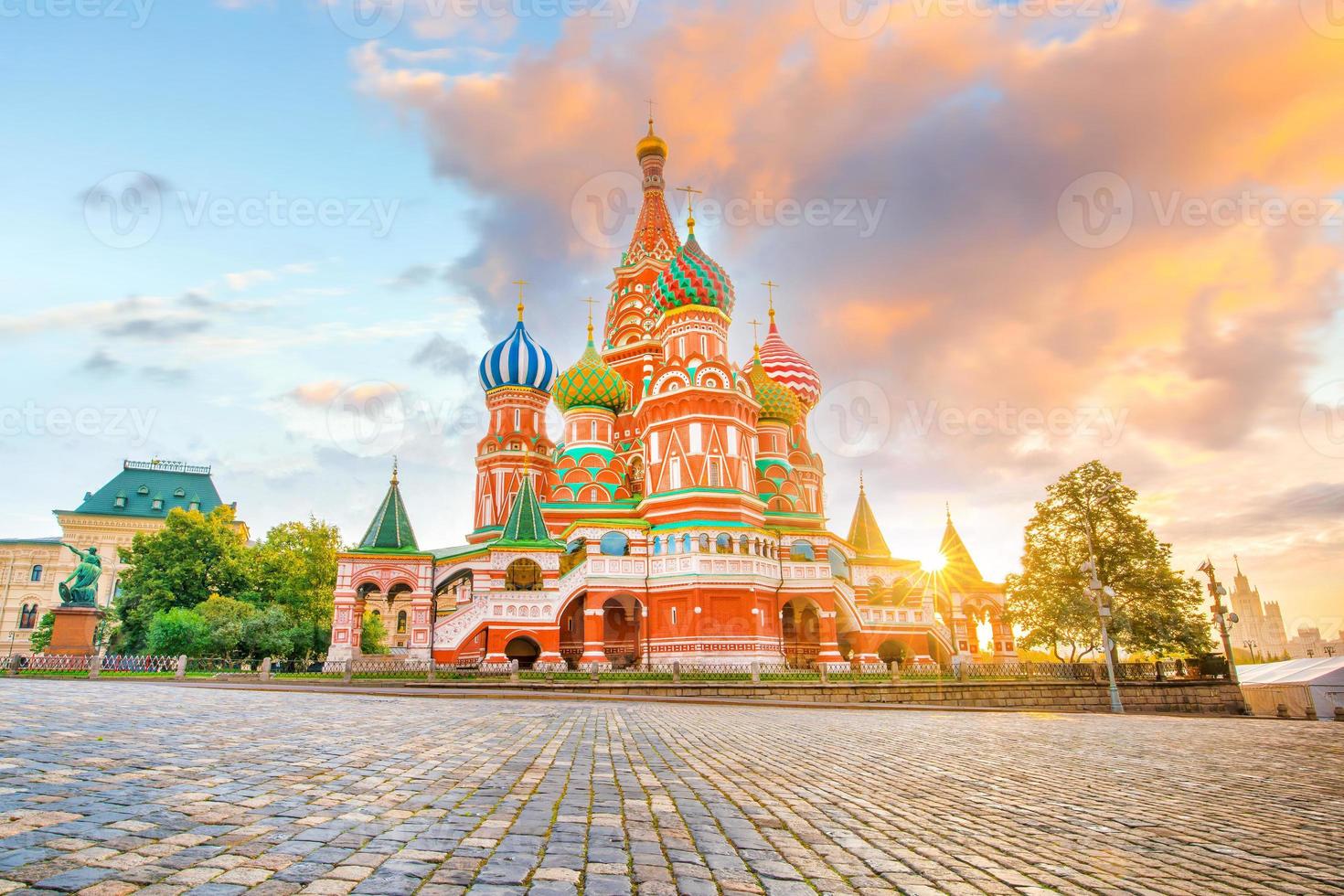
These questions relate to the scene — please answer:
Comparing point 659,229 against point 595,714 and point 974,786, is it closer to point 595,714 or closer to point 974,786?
point 595,714

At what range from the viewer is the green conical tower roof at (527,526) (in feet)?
122

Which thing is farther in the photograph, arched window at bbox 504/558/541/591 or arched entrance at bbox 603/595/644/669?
arched window at bbox 504/558/541/591

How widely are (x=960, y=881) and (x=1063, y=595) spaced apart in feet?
115

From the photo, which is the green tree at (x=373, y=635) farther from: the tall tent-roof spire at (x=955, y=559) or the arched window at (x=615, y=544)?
the tall tent-roof spire at (x=955, y=559)

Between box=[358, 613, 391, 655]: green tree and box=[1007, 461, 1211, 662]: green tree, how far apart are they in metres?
41.8

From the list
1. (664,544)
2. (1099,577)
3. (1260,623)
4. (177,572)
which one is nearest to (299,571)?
(177,572)

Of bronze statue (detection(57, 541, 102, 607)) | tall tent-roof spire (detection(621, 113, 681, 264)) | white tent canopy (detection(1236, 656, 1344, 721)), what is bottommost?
white tent canopy (detection(1236, 656, 1344, 721))

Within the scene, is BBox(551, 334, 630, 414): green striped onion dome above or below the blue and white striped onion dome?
below

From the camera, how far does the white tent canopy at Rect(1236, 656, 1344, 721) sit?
70.9ft

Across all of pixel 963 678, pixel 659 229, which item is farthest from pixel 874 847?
pixel 659 229

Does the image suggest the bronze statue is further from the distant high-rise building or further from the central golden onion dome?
the distant high-rise building

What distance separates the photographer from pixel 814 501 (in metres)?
48.5

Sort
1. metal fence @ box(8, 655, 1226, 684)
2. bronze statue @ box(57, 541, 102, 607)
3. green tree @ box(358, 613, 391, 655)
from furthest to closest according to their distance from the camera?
1. green tree @ box(358, 613, 391, 655)
2. bronze statue @ box(57, 541, 102, 607)
3. metal fence @ box(8, 655, 1226, 684)

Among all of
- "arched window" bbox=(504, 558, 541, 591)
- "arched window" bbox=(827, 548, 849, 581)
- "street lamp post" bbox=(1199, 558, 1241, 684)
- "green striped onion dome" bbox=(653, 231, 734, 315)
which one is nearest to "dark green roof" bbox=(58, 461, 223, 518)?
"arched window" bbox=(504, 558, 541, 591)
